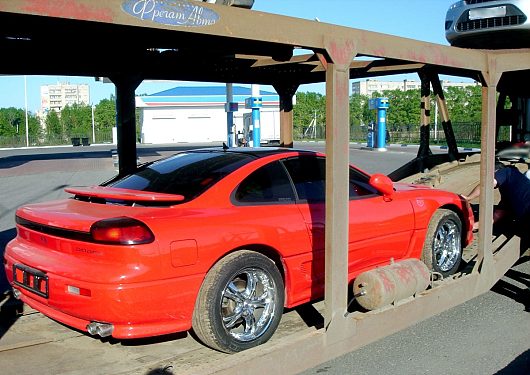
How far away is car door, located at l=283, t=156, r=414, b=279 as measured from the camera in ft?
15.3

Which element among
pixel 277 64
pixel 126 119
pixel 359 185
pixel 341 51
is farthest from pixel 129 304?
pixel 126 119

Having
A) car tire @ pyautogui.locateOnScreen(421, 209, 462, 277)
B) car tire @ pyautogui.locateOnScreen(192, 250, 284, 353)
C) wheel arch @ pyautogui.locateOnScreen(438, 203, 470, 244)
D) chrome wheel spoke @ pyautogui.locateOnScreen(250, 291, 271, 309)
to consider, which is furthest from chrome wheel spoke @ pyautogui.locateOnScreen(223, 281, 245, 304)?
wheel arch @ pyautogui.locateOnScreen(438, 203, 470, 244)

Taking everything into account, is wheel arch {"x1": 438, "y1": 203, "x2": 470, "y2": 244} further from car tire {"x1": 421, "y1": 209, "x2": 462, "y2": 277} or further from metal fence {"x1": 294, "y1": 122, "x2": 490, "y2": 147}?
metal fence {"x1": 294, "y1": 122, "x2": 490, "y2": 147}

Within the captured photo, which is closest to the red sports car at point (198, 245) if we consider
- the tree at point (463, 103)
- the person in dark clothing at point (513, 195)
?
the person in dark clothing at point (513, 195)

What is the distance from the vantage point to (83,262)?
147 inches

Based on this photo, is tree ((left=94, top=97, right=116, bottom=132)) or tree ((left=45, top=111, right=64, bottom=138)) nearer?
tree ((left=45, top=111, right=64, bottom=138))

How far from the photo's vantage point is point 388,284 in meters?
4.60

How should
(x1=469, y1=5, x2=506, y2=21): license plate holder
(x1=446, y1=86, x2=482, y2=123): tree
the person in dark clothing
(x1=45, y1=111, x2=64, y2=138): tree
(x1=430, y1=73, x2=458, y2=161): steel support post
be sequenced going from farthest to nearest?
(x1=45, y1=111, x2=64, y2=138): tree
(x1=446, y1=86, x2=482, y2=123): tree
(x1=430, y1=73, x2=458, y2=161): steel support post
(x1=469, y1=5, x2=506, y2=21): license plate holder
the person in dark clothing

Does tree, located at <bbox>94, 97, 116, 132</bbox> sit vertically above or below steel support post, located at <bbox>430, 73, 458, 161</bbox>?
Result: above

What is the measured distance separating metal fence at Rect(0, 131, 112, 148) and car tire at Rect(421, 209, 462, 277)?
60099mm

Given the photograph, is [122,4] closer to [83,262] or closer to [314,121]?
[83,262]

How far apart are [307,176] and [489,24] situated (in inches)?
158

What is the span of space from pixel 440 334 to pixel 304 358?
5.42 feet

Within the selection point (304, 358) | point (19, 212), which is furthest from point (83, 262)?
point (304, 358)
